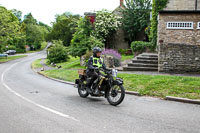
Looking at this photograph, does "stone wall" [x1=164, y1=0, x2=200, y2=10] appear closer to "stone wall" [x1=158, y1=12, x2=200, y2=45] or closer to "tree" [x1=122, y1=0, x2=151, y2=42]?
"stone wall" [x1=158, y1=12, x2=200, y2=45]

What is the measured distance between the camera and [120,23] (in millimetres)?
33562

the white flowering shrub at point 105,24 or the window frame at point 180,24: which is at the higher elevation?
the white flowering shrub at point 105,24

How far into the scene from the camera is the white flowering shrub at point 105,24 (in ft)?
107

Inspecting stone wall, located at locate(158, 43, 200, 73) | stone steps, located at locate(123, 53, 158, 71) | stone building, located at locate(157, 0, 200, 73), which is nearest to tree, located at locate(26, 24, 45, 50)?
stone building, located at locate(157, 0, 200, 73)

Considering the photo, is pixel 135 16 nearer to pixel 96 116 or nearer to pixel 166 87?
pixel 166 87

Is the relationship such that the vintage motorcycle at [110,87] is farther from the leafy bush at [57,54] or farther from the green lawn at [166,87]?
the leafy bush at [57,54]

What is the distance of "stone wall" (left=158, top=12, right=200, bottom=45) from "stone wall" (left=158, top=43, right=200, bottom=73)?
235 inches

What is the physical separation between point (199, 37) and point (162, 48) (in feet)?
23.1

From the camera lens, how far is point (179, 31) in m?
18.8

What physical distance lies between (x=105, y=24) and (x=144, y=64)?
1876cm

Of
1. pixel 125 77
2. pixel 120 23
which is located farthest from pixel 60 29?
pixel 125 77

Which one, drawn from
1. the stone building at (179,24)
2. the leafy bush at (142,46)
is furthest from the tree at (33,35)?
the stone building at (179,24)

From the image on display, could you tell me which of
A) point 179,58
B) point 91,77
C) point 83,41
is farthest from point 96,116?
point 83,41

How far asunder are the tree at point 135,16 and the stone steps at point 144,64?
17.3 meters
